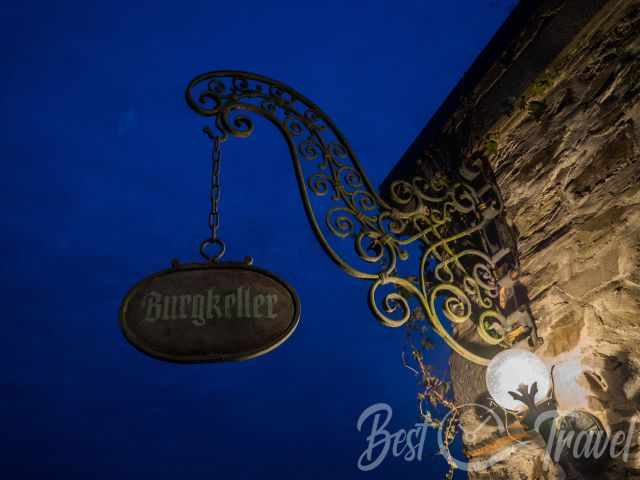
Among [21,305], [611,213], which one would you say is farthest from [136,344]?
[21,305]

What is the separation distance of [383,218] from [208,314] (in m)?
1.24

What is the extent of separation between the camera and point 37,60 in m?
43.4

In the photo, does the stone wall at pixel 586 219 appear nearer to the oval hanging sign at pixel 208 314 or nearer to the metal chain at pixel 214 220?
the oval hanging sign at pixel 208 314

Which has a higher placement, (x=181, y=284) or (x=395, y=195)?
(x=395, y=195)

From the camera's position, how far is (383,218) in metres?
2.50

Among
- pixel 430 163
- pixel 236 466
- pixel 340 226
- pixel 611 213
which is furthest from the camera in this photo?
pixel 236 466

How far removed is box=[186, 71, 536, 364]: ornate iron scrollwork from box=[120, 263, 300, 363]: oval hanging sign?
501 millimetres

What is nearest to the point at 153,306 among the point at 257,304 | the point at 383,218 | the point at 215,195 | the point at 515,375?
the point at 257,304

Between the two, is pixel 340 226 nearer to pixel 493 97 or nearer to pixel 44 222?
pixel 493 97

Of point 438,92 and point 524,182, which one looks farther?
point 438,92

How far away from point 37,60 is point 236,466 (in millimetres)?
45821

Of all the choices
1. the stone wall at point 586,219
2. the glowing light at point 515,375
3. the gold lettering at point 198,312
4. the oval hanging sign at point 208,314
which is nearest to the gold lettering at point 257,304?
the oval hanging sign at point 208,314

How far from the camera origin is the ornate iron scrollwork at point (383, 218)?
2.24 m

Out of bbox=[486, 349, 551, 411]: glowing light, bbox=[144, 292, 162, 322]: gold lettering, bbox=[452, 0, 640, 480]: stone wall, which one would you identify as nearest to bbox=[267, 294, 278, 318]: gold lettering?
bbox=[144, 292, 162, 322]: gold lettering
